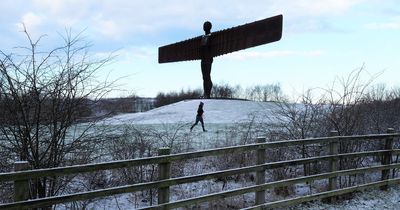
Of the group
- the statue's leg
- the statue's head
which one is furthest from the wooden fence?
the statue's leg

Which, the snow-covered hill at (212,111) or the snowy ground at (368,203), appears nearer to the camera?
the snowy ground at (368,203)

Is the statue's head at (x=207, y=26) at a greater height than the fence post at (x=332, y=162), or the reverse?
the statue's head at (x=207, y=26)

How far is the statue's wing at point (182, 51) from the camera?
25016 mm

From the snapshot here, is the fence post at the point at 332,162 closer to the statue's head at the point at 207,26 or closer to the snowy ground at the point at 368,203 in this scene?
the snowy ground at the point at 368,203

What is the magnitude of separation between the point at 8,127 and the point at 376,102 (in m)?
12.0

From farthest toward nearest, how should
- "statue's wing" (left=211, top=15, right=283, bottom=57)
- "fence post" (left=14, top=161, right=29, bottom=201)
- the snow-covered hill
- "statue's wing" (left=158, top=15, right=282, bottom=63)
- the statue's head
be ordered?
the snow-covered hill → the statue's head → "statue's wing" (left=158, top=15, right=282, bottom=63) → "statue's wing" (left=211, top=15, right=283, bottom=57) → "fence post" (left=14, top=161, right=29, bottom=201)

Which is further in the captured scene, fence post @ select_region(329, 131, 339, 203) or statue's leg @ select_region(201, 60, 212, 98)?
statue's leg @ select_region(201, 60, 212, 98)

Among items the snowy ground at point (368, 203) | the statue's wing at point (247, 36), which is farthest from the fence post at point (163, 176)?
the statue's wing at point (247, 36)

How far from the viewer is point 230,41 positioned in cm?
2241

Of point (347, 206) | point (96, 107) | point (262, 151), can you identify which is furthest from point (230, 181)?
point (96, 107)

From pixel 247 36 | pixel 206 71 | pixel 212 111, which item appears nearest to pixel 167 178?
pixel 247 36

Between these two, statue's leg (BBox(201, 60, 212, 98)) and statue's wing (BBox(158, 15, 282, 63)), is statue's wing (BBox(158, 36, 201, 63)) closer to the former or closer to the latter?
statue's wing (BBox(158, 15, 282, 63))

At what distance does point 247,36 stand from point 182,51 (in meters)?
5.52

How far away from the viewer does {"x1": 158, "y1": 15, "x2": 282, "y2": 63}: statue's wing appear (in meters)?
19.5
